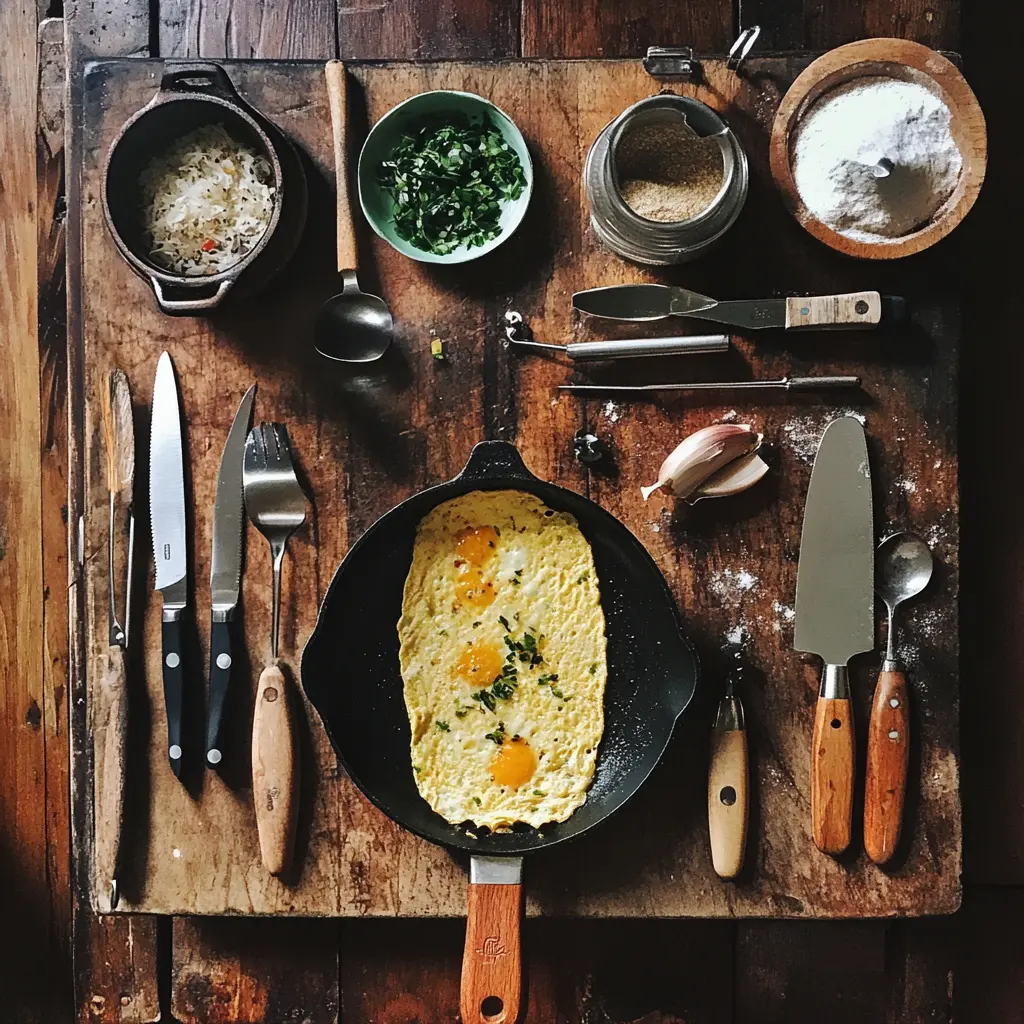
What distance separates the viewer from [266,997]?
1820 millimetres

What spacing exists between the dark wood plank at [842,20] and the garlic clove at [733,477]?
30.6 inches

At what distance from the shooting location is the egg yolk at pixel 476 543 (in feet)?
5.42

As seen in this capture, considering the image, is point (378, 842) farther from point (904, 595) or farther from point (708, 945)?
point (904, 595)

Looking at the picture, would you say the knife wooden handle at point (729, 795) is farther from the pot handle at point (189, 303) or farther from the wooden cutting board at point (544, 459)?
the pot handle at point (189, 303)

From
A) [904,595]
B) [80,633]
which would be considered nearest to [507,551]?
[904,595]

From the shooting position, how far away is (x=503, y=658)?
1639 mm

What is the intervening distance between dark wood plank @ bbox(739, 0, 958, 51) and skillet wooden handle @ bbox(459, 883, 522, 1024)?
157cm

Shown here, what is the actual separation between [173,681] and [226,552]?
0.79ft

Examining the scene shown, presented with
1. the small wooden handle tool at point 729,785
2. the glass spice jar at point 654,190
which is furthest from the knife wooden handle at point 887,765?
the glass spice jar at point 654,190

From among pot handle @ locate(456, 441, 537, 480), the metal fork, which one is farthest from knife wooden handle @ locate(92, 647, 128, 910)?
pot handle @ locate(456, 441, 537, 480)

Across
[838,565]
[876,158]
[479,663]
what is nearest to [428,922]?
[479,663]

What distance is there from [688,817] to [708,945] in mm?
383

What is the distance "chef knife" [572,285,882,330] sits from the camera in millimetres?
1630

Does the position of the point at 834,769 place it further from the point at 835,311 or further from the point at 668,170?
the point at 668,170
